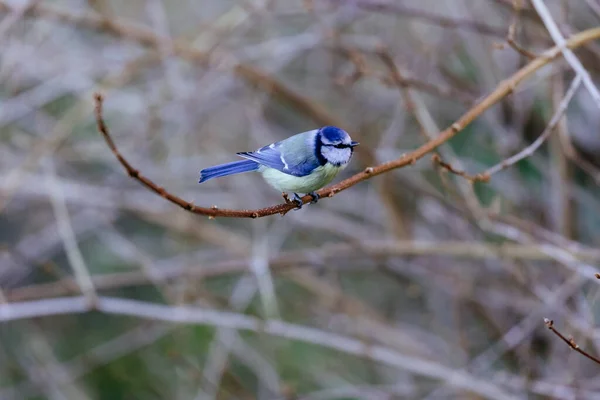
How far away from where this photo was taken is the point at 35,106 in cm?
446

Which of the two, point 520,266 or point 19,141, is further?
point 19,141

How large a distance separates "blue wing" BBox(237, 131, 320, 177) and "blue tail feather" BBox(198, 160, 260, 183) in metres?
0.03

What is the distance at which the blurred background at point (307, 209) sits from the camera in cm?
353

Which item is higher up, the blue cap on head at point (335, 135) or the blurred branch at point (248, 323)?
the blue cap on head at point (335, 135)

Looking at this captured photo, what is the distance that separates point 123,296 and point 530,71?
14.1 ft

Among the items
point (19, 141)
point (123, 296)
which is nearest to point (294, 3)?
point (19, 141)

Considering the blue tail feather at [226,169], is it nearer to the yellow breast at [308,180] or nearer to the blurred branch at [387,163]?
the yellow breast at [308,180]

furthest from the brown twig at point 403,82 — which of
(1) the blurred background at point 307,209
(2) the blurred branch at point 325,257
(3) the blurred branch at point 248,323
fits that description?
(3) the blurred branch at point 248,323

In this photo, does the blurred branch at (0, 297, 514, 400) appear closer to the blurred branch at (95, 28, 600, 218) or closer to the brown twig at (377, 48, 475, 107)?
the brown twig at (377, 48, 475, 107)

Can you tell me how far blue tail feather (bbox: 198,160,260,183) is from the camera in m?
2.02

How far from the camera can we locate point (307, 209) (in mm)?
4645

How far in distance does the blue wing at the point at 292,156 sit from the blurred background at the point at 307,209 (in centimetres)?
62

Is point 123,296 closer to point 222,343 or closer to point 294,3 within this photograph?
point 222,343

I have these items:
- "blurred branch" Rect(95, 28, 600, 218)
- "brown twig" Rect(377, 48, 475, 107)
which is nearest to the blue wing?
"blurred branch" Rect(95, 28, 600, 218)
